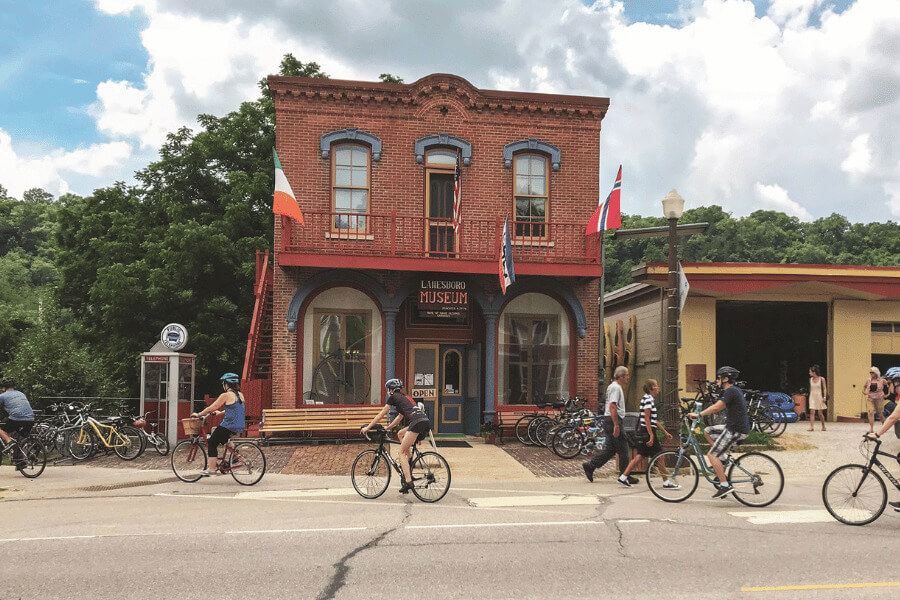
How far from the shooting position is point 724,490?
34.2ft

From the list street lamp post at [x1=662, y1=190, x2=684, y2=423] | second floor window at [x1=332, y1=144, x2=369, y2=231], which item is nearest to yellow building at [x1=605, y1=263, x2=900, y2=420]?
street lamp post at [x1=662, y1=190, x2=684, y2=423]

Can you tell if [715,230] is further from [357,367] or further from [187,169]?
[357,367]

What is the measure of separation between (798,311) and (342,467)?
1658cm

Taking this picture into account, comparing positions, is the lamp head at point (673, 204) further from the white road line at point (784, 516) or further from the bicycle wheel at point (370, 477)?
the bicycle wheel at point (370, 477)

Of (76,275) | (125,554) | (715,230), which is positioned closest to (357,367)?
(125,554)

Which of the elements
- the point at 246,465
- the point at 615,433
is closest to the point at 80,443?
the point at 246,465

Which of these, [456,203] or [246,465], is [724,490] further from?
[456,203]

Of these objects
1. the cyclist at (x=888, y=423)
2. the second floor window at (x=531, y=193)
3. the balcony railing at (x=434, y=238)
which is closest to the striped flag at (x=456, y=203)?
the balcony railing at (x=434, y=238)

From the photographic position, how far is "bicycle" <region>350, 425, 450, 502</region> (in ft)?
35.5

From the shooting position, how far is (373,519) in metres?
9.35

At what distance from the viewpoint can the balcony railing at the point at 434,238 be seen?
18609mm

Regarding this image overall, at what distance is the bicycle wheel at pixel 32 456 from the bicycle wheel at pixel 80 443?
1.73m

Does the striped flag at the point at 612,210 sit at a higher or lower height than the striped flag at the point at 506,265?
higher

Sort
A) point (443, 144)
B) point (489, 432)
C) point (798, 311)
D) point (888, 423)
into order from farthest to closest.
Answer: point (798, 311) < point (443, 144) < point (489, 432) < point (888, 423)
